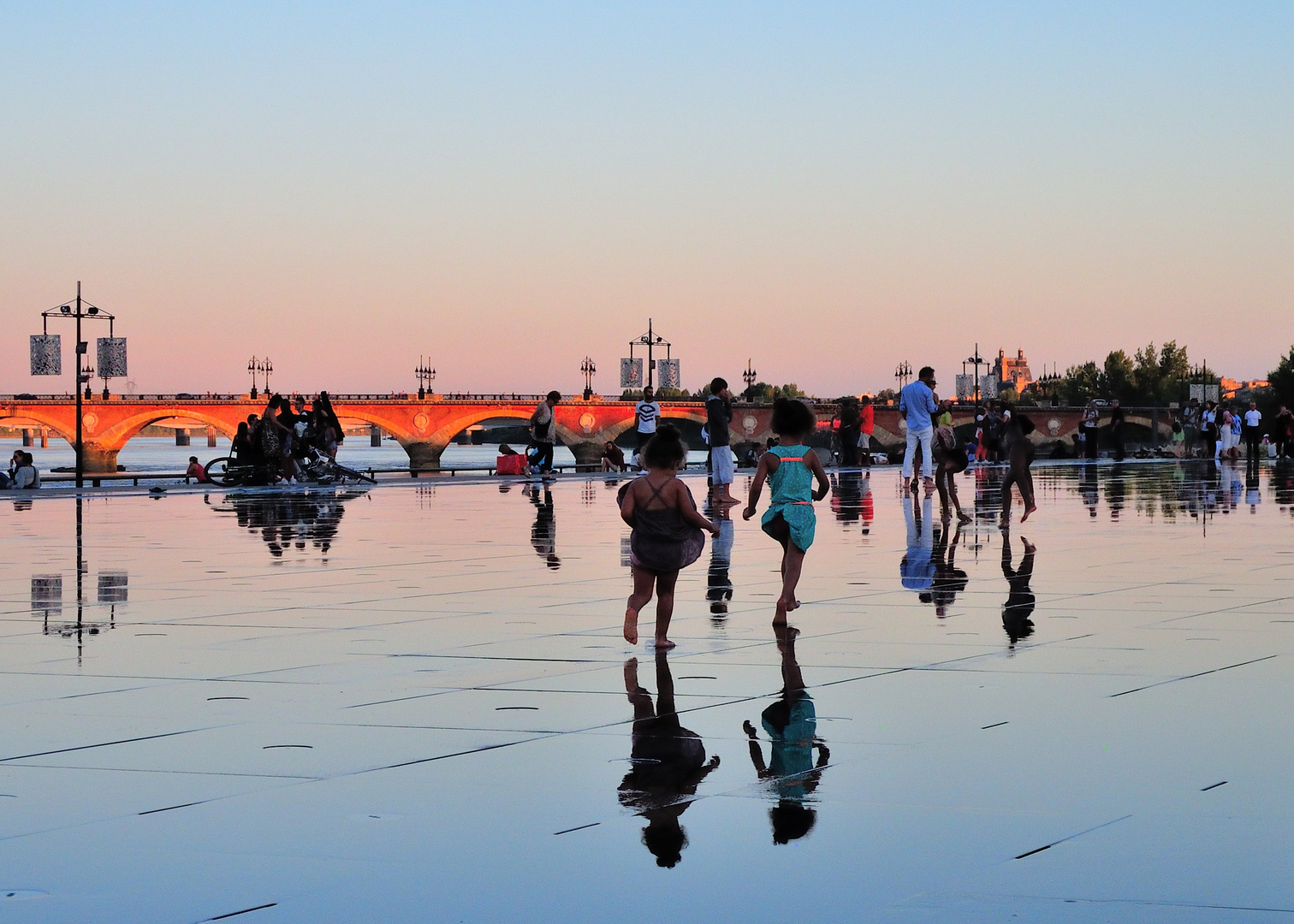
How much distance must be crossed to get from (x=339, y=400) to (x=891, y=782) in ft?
371

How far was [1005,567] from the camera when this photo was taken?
12008mm

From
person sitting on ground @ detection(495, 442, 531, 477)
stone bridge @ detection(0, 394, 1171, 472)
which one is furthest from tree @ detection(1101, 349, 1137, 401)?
person sitting on ground @ detection(495, 442, 531, 477)

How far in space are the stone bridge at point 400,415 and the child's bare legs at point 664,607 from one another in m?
102

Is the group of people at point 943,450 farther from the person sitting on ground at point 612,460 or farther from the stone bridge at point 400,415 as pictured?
the stone bridge at point 400,415

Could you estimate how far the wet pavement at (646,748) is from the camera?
3.67 meters

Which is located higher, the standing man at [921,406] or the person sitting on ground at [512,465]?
the standing man at [921,406]

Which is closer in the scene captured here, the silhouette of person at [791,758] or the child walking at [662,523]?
the silhouette of person at [791,758]

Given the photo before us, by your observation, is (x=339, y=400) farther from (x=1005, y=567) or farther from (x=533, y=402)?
(x=1005, y=567)

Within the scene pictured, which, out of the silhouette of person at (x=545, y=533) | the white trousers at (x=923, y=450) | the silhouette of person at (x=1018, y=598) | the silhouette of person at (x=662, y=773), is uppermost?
the white trousers at (x=923, y=450)

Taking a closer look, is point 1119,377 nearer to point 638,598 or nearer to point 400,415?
point 400,415

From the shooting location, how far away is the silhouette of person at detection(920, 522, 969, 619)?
9648 millimetres

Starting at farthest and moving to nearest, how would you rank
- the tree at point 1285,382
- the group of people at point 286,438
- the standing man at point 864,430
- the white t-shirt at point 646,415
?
the tree at point 1285,382
the standing man at point 864,430
the group of people at point 286,438
the white t-shirt at point 646,415

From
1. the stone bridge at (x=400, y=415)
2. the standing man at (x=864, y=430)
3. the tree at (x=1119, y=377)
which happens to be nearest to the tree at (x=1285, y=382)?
the stone bridge at (x=400, y=415)

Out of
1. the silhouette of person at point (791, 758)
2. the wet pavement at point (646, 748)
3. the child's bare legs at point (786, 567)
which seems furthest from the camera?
the child's bare legs at point (786, 567)
